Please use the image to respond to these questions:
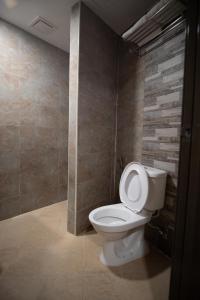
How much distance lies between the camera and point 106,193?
2236mm

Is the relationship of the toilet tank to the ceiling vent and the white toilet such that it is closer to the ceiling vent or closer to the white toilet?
the white toilet

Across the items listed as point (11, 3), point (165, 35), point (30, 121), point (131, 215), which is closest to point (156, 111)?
point (165, 35)

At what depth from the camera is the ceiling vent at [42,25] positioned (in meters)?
1.85

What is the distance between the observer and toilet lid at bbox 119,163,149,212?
149 cm

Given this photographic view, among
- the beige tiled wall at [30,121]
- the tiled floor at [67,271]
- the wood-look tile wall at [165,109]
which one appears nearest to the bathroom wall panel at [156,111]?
the wood-look tile wall at [165,109]

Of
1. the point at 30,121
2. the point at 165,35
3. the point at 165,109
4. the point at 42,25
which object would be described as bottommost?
the point at 30,121

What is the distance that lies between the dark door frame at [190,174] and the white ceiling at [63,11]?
1.22 metres

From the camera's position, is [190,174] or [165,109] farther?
[165,109]

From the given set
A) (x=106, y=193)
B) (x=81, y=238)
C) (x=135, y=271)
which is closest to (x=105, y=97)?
(x=106, y=193)

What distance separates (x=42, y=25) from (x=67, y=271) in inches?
100.0

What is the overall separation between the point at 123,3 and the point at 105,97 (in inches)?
35.6

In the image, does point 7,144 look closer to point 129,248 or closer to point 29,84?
point 29,84

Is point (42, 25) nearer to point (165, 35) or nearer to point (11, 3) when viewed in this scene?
point (11, 3)

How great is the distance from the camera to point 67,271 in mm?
1385
